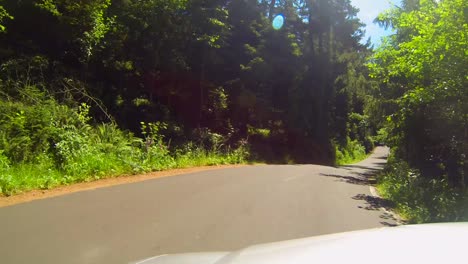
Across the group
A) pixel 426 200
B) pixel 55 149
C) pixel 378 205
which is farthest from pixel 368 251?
pixel 55 149

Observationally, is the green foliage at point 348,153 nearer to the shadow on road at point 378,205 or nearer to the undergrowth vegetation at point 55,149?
the undergrowth vegetation at point 55,149

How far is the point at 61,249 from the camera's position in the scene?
6312 mm

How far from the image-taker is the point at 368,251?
299 cm

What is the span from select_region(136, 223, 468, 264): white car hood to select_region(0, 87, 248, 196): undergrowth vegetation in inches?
350

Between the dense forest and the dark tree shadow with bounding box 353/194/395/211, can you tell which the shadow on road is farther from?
the dense forest

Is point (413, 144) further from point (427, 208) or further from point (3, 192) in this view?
point (3, 192)

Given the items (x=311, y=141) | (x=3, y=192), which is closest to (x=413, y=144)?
(x=3, y=192)

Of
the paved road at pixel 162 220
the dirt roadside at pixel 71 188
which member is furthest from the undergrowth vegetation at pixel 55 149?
the paved road at pixel 162 220

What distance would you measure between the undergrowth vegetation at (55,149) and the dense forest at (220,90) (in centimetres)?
6

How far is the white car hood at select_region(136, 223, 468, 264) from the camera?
2781mm

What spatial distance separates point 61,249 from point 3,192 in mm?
5093

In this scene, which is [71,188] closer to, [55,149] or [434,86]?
[55,149]

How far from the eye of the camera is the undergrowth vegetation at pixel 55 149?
41.1 feet

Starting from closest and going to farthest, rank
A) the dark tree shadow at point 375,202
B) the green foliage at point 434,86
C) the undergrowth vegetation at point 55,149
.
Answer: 1. the green foliage at point 434,86
2. the undergrowth vegetation at point 55,149
3. the dark tree shadow at point 375,202
